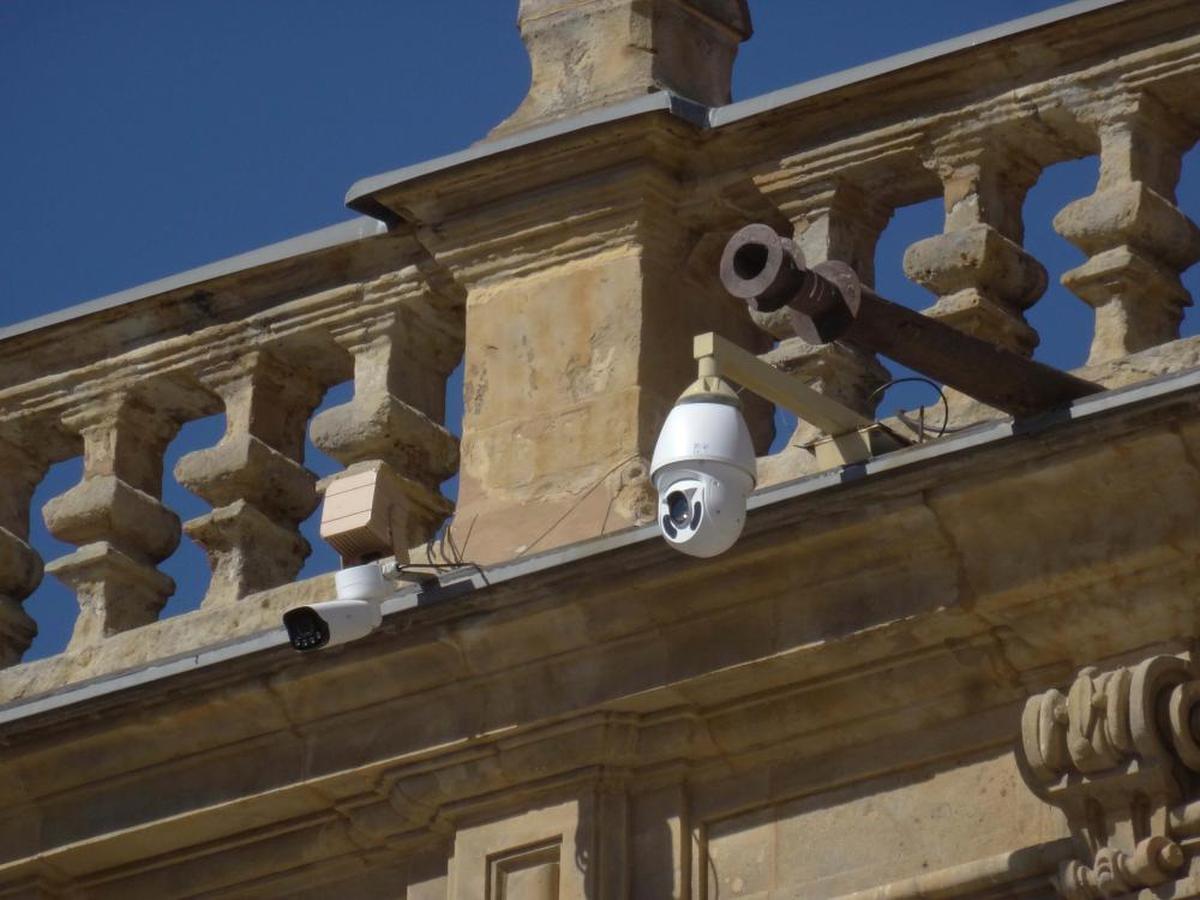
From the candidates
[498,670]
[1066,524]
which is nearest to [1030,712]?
[1066,524]

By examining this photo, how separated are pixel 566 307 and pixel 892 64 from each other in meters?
1.08

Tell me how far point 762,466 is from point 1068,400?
1022mm

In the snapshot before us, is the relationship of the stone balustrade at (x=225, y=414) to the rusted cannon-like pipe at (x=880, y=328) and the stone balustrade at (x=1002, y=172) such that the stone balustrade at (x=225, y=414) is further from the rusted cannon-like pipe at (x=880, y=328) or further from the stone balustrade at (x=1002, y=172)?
the rusted cannon-like pipe at (x=880, y=328)

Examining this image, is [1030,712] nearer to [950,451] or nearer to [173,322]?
[950,451]

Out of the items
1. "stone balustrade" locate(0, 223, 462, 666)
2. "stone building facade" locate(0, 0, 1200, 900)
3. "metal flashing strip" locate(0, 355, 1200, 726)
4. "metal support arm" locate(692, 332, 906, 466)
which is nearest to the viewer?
"metal flashing strip" locate(0, 355, 1200, 726)

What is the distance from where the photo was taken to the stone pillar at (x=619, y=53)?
1212 cm

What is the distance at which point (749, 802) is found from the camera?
11.2m

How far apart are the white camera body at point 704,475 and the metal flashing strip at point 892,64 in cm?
136

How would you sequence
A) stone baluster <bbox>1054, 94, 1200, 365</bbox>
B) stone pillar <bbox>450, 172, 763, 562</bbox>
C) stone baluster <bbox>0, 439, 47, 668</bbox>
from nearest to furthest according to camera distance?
stone baluster <bbox>1054, 94, 1200, 365</bbox> → stone pillar <bbox>450, 172, 763, 562</bbox> → stone baluster <bbox>0, 439, 47, 668</bbox>

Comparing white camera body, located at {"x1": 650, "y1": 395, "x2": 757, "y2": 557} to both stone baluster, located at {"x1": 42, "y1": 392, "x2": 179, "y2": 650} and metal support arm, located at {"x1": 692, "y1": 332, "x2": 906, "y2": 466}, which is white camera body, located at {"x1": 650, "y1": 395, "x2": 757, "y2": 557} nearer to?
metal support arm, located at {"x1": 692, "y1": 332, "x2": 906, "y2": 466}

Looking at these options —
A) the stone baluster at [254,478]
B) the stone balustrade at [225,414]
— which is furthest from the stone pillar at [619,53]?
the stone baluster at [254,478]

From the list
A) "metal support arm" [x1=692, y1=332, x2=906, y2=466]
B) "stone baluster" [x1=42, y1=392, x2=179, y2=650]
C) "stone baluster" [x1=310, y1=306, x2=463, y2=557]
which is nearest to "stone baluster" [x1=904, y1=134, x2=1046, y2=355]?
"metal support arm" [x1=692, y1=332, x2=906, y2=466]

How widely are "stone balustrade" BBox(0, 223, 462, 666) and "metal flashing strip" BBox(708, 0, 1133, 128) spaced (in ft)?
3.32

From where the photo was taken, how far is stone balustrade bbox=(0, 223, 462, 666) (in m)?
12.2
